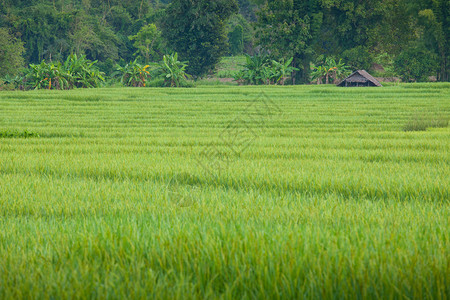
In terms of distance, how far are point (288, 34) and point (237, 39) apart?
754 inches

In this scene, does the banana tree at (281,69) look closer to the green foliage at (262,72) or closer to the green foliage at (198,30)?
the green foliage at (262,72)

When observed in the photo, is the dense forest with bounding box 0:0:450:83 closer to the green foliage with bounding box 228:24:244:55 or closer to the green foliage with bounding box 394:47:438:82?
the green foliage with bounding box 394:47:438:82

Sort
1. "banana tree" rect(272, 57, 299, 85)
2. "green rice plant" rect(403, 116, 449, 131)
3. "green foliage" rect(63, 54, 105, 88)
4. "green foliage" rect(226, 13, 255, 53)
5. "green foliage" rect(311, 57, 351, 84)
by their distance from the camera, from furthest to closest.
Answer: "green foliage" rect(226, 13, 255, 53) → "green foliage" rect(311, 57, 351, 84) → "banana tree" rect(272, 57, 299, 85) → "green foliage" rect(63, 54, 105, 88) → "green rice plant" rect(403, 116, 449, 131)

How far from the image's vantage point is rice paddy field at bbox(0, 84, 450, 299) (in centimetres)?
149

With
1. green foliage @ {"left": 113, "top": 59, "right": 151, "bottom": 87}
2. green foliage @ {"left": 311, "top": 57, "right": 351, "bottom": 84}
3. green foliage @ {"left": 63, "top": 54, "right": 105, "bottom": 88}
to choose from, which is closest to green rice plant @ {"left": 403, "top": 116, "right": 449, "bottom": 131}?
green foliage @ {"left": 63, "top": 54, "right": 105, "bottom": 88}

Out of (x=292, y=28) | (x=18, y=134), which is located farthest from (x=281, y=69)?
(x=18, y=134)

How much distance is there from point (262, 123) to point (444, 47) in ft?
84.4

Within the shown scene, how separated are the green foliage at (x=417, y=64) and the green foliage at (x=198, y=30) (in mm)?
13762

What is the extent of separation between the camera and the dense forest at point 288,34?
30.5m

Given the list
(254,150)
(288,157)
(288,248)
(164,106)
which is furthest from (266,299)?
(164,106)

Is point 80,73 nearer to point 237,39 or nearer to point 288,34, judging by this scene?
point 288,34

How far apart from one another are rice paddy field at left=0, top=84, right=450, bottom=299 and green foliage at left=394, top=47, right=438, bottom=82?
26.1m

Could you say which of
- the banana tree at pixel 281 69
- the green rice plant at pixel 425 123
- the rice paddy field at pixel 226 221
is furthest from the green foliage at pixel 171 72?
the rice paddy field at pixel 226 221

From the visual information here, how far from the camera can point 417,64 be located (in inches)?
1185
